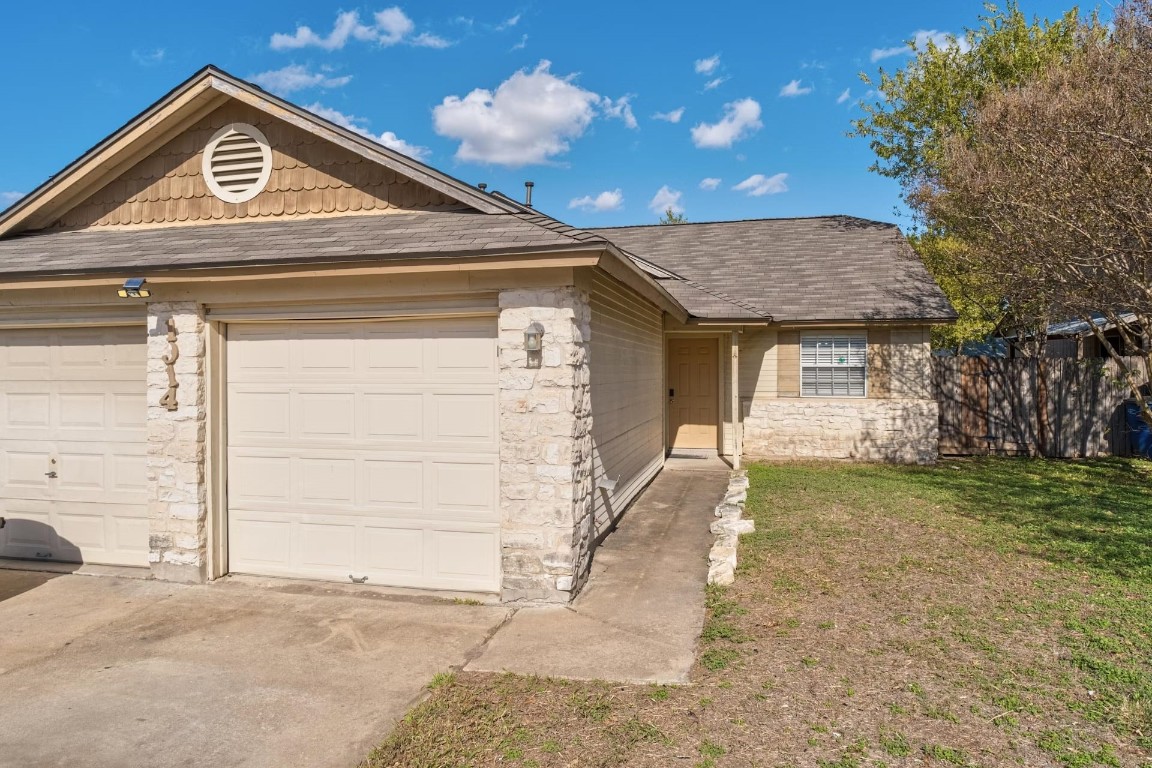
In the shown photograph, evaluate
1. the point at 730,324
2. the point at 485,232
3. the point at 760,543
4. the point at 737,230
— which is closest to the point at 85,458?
the point at 485,232

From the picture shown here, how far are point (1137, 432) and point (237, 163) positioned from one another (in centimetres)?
1573

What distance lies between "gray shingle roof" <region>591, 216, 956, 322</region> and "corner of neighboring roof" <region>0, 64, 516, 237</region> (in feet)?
18.5

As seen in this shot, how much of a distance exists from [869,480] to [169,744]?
1004 centimetres

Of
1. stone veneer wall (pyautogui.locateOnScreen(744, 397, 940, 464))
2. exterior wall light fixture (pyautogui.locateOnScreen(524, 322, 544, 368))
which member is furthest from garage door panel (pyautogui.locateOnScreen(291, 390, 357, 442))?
stone veneer wall (pyautogui.locateOnScreen(744, 397, 940, 464))

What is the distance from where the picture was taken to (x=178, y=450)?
5.99 meters

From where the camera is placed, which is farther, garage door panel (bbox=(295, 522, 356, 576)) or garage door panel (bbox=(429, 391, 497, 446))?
garage door panel (bbox=(295, 522, 356, 576))

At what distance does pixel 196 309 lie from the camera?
5965 mm

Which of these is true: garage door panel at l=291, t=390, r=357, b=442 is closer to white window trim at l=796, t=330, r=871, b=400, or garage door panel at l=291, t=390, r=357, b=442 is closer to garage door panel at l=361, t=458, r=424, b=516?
garage door panel at l=361, t=458, r=424, b=516

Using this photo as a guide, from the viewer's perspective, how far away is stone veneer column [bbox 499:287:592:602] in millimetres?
5309

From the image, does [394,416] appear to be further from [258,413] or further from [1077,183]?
[1077,183]

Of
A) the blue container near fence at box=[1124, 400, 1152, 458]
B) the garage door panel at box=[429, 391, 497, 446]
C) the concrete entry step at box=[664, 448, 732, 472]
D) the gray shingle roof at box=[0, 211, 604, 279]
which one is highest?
the gray shingle roof at box=[0, 211, 604, 279]

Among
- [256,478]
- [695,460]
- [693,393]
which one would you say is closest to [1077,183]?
[693,393]

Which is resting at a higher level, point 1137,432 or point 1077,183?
point 1077,183

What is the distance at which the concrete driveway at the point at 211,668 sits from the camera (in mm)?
3486
